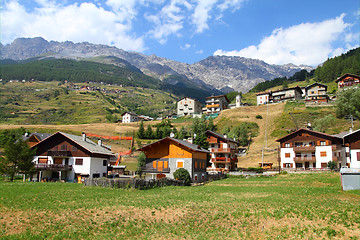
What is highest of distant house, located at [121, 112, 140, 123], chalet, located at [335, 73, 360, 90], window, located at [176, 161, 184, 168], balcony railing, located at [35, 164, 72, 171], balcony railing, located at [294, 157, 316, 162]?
chalet, located at [335, 73, 360, 90]

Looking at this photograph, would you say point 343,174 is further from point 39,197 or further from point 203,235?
point 39,197

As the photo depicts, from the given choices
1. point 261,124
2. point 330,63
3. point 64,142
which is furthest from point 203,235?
point 330,63

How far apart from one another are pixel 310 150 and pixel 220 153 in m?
22.4

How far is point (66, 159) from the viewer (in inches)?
2046

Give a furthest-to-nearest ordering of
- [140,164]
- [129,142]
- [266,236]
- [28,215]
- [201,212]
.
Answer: [129,142] → [140,164] → [201,212] → [28,215] → [266,236]

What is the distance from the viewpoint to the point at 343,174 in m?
27.8

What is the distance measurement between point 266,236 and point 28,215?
16.0 meters

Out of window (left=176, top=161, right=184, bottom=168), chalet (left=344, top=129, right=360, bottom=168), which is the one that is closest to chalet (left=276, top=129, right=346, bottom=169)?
chalet (left=344, top=129, right=360, bottom=168)

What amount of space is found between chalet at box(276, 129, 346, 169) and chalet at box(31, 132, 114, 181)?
43.3 meters

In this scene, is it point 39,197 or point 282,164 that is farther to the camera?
point 282,164

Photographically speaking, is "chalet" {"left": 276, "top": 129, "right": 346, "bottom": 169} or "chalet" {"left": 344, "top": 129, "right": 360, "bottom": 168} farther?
"chalet" {"left": 276, "top": 129, "right": 346, "bottom": 169}

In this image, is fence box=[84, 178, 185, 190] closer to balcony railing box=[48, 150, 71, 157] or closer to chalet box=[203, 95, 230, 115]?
balcony railing box=[48, 150, 71, 157]

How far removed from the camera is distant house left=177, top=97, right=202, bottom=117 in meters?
181

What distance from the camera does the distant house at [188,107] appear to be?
181 meters
